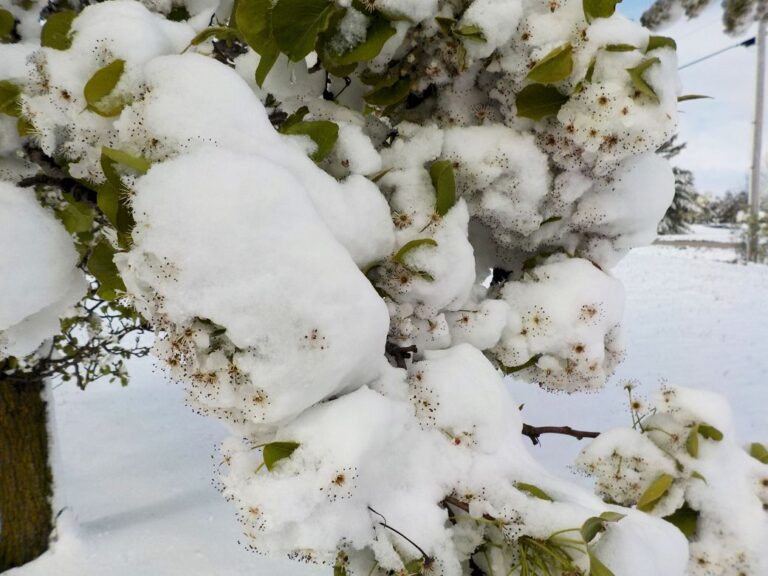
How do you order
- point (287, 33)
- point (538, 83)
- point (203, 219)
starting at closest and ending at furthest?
point (203, 219) < point (287, 33) < point (538, 83)

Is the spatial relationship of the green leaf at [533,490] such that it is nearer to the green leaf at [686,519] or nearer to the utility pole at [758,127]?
the green leaf at [686,519]

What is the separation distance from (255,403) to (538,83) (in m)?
0.64

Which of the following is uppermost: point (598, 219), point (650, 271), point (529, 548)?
point (598, 219)

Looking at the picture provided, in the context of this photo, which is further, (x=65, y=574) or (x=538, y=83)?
(x=65, y=574)

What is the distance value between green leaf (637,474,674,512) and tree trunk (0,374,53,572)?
10.8 ft

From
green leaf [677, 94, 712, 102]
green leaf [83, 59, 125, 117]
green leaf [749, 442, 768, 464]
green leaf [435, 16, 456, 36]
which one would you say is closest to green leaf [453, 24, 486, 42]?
green leaf [435, 16, 456, 36]

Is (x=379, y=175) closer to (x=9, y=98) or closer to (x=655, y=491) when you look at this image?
(x=9, y=98)

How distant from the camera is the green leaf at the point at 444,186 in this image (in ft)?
2.85

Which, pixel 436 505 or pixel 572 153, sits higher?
pixel 572 153

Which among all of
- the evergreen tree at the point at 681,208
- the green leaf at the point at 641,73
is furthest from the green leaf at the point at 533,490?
the evergreen tree at the point at 681,208

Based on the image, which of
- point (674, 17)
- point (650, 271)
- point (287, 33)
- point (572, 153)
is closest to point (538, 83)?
point (572, 153)

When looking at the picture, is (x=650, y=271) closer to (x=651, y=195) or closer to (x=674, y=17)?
(x=674, y=17)

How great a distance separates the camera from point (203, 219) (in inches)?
23.9

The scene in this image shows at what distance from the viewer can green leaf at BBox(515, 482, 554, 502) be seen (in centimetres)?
81
